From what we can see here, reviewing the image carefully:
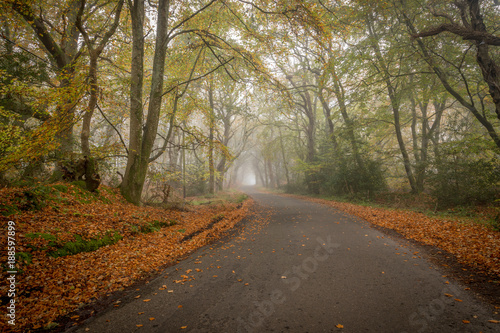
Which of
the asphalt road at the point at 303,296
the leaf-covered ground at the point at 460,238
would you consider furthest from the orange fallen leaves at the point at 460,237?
the asphalt road at the point at 303,296

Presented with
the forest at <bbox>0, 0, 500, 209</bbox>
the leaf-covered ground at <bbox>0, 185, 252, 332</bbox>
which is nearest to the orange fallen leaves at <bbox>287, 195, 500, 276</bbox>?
the forest at <bbox>0, 0, 500, 209</bbox>

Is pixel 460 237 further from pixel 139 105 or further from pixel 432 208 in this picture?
pixel 139 105

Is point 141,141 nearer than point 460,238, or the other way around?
point 460,238

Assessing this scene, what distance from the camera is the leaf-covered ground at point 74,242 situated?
3166 mm

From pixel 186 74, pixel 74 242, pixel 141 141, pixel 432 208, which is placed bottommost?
pixel 432 208

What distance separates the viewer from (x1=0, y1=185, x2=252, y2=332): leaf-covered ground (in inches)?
125

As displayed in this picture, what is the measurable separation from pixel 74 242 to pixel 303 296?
4968 mm

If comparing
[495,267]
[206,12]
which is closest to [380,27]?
[206,12]

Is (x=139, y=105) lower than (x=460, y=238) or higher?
higher

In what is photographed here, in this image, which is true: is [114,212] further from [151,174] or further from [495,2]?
[495,2]

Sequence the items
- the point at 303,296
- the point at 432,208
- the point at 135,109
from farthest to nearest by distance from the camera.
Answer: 1. the point at 432,208
2. the point at 135,109
3. the point at 303,296

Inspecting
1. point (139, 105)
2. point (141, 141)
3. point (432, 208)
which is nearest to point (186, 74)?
point (139, 105)

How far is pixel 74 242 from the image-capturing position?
4.61 m

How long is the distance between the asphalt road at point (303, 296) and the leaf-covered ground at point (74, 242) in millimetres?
618
